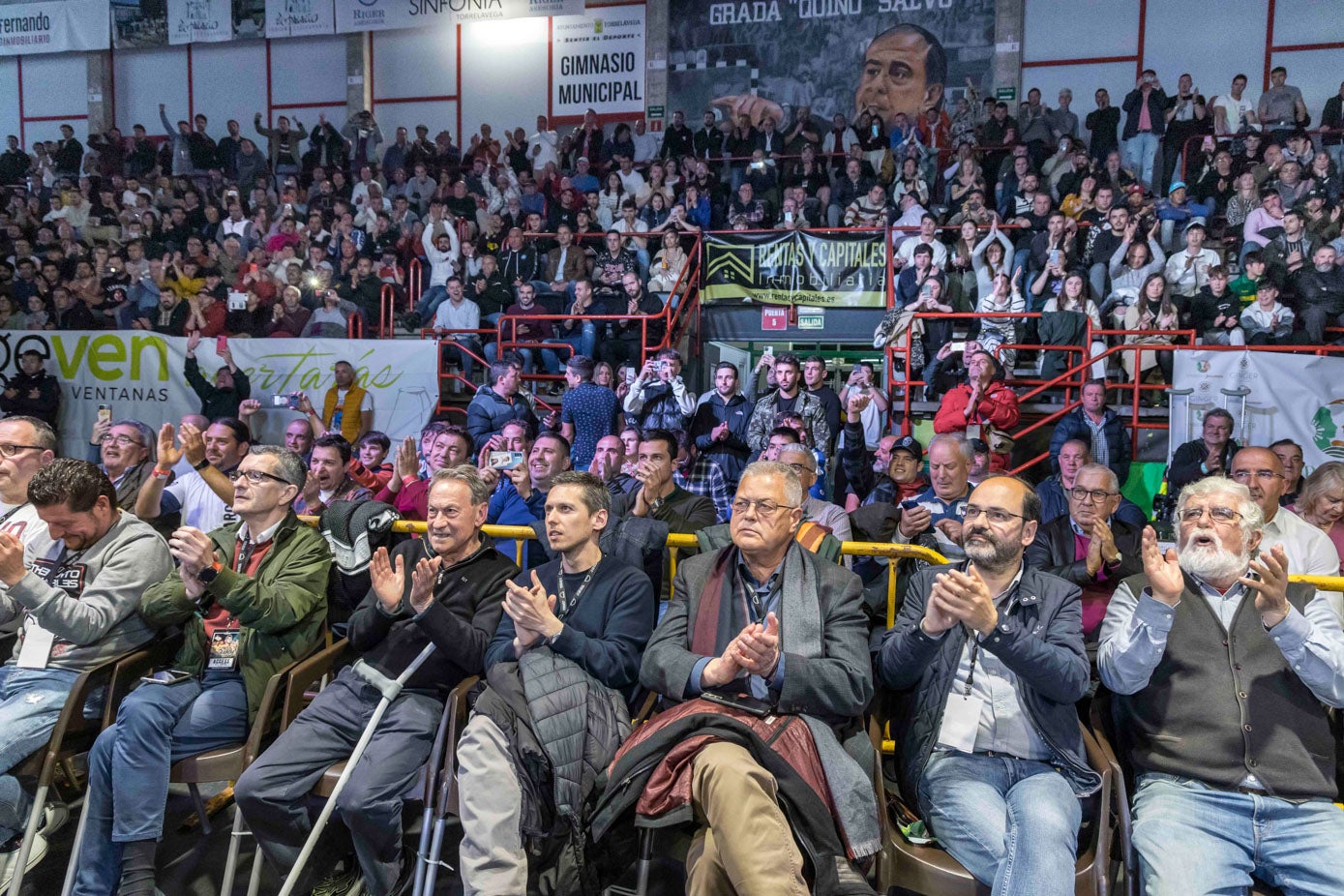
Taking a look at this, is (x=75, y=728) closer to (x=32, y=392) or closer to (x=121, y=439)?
(x=121, y=439)

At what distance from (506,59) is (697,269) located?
8.29 metres

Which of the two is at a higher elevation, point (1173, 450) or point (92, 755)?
point (1173, 450)

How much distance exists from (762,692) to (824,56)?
14833 mm

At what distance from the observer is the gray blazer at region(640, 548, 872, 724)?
10.9 feet

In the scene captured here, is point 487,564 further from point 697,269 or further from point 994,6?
point 994,6

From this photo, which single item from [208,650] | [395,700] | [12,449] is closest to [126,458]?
[12,449]

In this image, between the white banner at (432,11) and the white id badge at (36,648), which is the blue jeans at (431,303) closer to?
the white banner at (432,11)

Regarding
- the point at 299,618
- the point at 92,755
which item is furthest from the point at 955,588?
the point at 92,755

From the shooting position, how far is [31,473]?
15.4 feet

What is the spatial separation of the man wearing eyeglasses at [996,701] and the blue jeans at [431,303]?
10.3m

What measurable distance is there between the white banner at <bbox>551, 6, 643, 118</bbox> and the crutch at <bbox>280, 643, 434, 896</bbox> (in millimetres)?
14733

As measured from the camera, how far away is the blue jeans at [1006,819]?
9.80ft

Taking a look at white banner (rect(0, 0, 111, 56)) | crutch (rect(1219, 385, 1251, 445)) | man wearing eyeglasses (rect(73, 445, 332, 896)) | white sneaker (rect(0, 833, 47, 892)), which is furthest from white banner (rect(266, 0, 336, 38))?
white sneaker (rect(0, 833, 47, 892))

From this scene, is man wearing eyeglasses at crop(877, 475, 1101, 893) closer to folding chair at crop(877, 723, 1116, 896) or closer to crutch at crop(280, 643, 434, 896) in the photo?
folding chair at crop(877, 723, 1116, 896)
